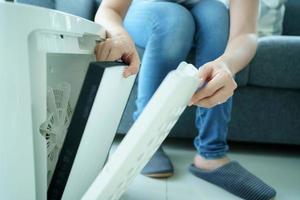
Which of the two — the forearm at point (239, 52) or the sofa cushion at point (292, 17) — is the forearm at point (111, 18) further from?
the sofa cushion at point (292, 17)

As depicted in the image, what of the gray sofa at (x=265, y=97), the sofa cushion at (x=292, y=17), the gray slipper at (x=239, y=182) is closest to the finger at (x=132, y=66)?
the gray slipper at (x=239, y=182)

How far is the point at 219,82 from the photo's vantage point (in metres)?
0.47

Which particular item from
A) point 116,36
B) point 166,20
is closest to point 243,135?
point 166,20

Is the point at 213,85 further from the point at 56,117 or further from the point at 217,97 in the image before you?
the point at 56,117

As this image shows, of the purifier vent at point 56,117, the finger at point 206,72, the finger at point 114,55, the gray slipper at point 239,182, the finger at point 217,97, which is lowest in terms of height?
the gray slipper at point 239,182

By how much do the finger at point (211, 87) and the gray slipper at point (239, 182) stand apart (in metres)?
0.41

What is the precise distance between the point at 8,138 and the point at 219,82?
0.26 metres

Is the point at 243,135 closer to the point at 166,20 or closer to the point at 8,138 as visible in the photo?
the point at 166,20

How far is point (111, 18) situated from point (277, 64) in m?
0.56

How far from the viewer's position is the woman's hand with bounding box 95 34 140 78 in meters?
0.54

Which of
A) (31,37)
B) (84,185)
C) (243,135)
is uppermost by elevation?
(31,37)

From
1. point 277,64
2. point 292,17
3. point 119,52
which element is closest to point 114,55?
point 119,52

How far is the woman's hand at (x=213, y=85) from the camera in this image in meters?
0.47

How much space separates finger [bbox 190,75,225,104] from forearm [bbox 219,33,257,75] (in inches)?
5.0
